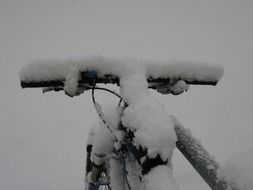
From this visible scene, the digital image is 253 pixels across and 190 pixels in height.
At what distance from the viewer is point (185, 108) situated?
12.4 m

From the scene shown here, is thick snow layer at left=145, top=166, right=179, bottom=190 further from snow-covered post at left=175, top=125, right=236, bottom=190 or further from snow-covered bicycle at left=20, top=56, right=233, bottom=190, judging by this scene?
snow-covered post at left=175, top=125, right=236, bottom=190

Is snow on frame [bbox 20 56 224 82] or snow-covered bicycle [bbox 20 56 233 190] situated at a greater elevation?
snow on frame [bbox 20 56 224 82]

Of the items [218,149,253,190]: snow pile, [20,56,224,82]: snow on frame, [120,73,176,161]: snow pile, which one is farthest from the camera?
[20,56,224,82]: snow on frame

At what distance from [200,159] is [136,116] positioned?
0.30 m

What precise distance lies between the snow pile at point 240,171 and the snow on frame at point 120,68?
0.83 meters

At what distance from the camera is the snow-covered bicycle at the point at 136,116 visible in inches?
38.5

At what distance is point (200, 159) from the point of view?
1.12 m

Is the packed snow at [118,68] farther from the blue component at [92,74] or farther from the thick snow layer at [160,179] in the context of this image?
the thick snow layer at [160,179]

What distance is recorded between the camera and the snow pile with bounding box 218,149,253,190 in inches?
32.2

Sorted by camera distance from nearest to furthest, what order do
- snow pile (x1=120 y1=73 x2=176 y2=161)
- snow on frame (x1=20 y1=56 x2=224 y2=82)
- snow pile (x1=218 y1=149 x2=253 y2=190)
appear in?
snow pile (x1=218 y1=149 x2=253 y2=190) → snow pile (x1=120 y1=73 x2=176 y2=161) → snow on frame (x1=20 y1=56 x2=224 y2=82)

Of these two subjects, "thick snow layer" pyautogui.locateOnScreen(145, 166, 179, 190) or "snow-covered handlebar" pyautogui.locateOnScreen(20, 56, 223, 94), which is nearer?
"thick snow layer" pyautogui.locateOnScreen(145, 166, 179, 190)

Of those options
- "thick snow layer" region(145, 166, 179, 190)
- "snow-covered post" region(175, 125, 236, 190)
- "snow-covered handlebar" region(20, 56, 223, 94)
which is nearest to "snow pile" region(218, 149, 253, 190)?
"snow-covered post" region(175, 125, 236, 190)

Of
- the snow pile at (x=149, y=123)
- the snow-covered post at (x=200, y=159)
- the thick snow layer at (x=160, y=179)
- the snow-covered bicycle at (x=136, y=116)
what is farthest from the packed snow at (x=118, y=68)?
the thick snow layer at (x=160, y=179)

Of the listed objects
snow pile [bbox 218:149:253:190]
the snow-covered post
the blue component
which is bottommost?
the snow-covered post
